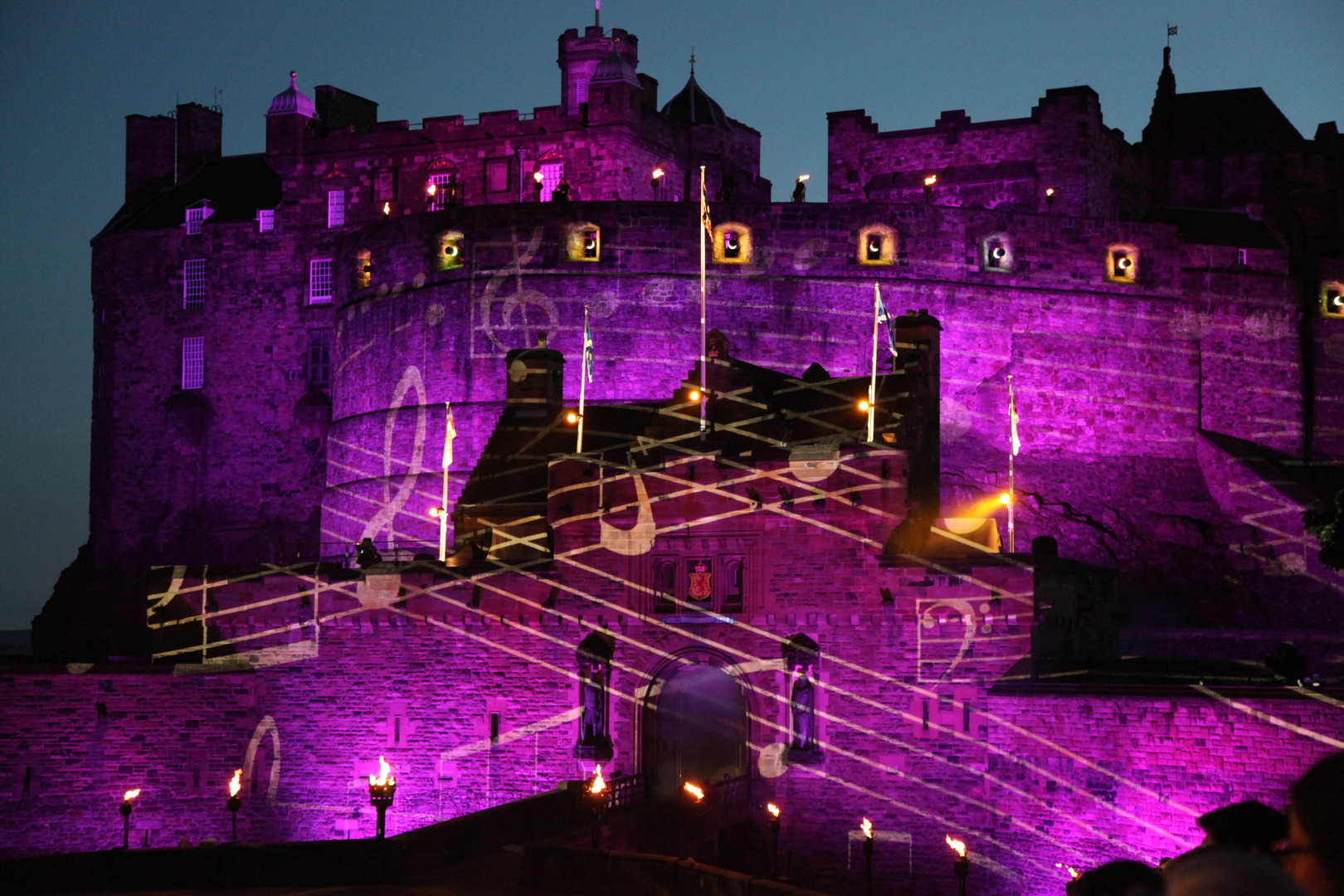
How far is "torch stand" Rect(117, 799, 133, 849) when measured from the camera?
25938 mm

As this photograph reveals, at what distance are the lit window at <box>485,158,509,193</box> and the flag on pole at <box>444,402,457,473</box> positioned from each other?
945 cm

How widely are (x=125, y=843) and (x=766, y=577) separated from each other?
11.1m

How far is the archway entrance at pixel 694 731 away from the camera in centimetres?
2714

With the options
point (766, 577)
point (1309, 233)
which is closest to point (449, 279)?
point (766, 577)

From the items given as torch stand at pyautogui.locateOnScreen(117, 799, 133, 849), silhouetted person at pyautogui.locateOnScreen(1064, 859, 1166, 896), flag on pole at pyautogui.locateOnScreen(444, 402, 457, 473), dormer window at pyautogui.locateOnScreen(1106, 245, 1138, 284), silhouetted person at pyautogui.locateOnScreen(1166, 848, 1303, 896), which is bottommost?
torch stand at pyautogui.locateOnScreen(117, 799, 133, 849)

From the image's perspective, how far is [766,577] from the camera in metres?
26.4

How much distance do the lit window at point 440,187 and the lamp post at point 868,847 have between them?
26.6m

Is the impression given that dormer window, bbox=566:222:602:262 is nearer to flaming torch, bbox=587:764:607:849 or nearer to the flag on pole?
the flag on pole

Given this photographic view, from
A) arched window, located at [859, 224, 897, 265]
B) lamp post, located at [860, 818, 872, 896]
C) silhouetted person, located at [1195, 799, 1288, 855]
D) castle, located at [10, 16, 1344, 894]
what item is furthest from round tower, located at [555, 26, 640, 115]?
silhouetted person, located at [1195, 799, 1288, 855]

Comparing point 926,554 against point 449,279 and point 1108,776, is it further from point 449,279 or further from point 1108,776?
point 449,279

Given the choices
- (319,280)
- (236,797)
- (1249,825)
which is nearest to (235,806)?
(236,797)

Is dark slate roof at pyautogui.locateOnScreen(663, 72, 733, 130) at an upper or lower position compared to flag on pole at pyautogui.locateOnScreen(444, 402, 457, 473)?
upper

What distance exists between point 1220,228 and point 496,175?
66.3ft

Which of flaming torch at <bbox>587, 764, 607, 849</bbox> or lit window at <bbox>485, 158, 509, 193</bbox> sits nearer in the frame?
flaming torch at <bbox>587, 764, 607, 849</bbox>
